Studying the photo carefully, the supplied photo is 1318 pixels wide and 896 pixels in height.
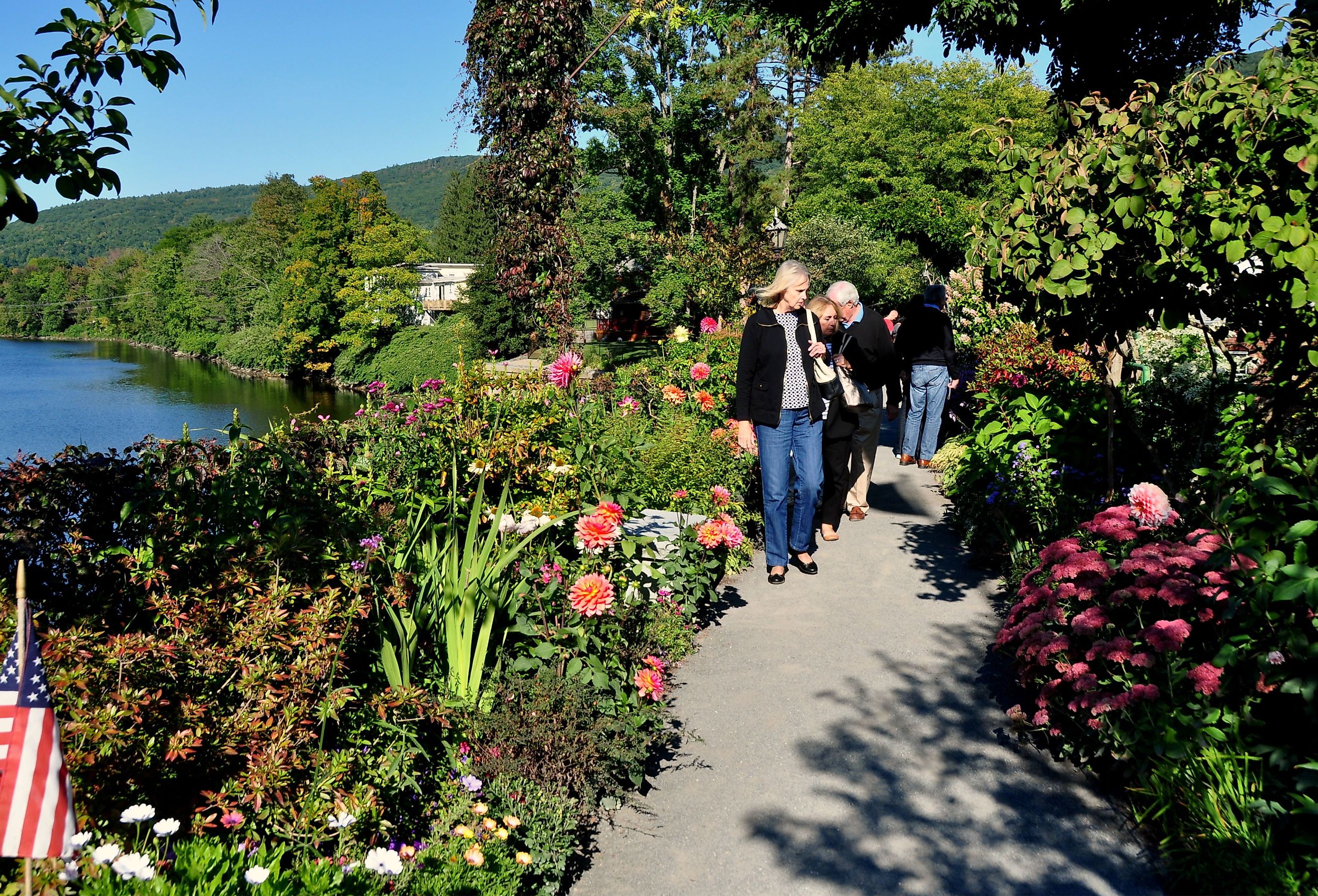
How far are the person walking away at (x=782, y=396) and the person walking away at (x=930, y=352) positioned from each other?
10.9 feet

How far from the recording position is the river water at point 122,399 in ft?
63.3

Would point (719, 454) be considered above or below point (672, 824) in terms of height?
above

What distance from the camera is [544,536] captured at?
4383mm

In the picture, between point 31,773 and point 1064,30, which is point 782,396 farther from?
point 1064,30

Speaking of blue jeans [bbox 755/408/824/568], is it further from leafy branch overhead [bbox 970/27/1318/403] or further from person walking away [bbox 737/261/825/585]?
leafy branch overhead [bbox 970/27/1318/403]

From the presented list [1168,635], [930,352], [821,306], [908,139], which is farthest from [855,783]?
[908,139]

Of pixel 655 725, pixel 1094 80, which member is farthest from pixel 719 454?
pixel 1094 80

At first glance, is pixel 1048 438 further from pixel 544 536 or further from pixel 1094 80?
pixel 1094 80

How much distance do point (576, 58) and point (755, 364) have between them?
8767 millimetres

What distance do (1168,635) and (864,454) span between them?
4.28 m

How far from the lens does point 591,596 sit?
3.57 metres

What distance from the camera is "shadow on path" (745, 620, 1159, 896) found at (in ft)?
9.28

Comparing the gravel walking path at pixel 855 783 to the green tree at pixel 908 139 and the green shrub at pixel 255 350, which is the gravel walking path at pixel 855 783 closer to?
the green tree at pixel 908 139

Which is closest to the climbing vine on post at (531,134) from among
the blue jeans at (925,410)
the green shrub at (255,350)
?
the blue jeans at (925,410)
